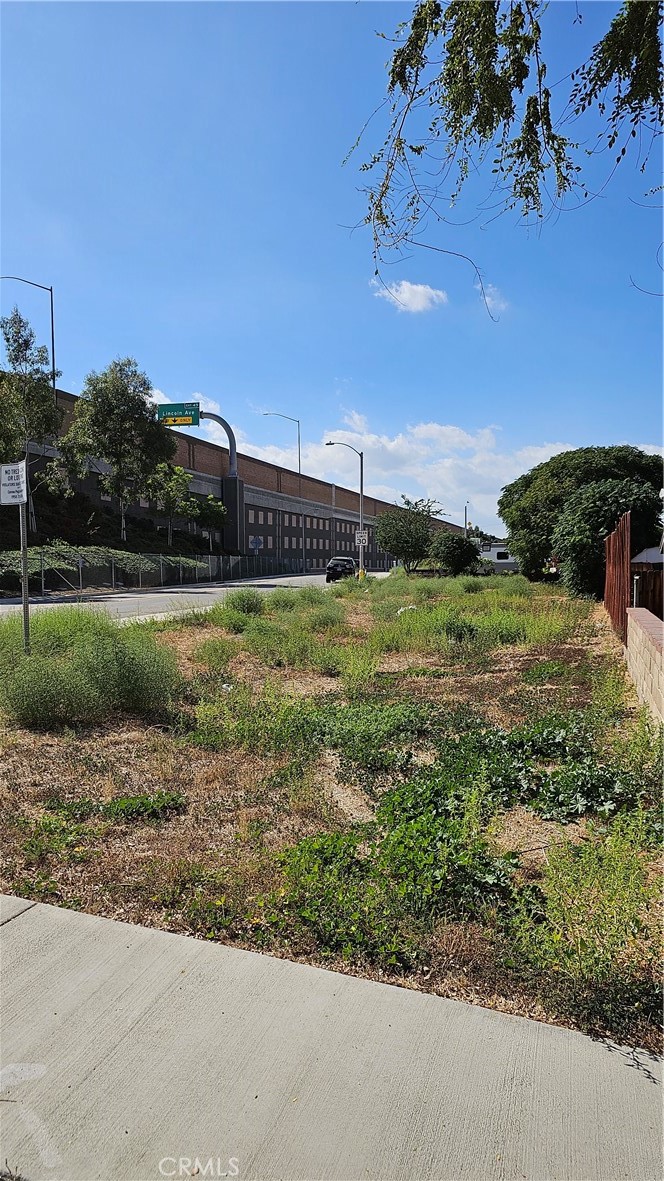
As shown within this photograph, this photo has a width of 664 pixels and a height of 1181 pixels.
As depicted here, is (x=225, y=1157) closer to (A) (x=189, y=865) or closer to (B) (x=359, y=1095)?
(B) (x=359, y=1095)

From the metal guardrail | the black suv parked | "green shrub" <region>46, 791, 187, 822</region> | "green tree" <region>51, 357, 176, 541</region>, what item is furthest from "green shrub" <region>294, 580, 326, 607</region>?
"green tree" <region>51, 357, 176, 541</region>

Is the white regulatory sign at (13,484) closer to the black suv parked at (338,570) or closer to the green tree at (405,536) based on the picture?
the green tree at (405,536)

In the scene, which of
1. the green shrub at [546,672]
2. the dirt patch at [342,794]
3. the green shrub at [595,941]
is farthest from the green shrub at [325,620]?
the green shrub at [595,941]

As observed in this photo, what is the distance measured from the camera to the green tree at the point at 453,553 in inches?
1421

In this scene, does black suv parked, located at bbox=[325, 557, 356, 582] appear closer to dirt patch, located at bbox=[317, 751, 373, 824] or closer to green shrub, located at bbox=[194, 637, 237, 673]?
green shrub, located at bbox=[194, 637, 237, 673]

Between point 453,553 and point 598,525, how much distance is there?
66.1 feet

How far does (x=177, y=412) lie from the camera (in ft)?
152

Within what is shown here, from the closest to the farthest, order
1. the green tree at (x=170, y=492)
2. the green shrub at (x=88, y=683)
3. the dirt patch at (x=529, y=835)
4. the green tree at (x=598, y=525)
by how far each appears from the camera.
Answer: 1. the dirt patch at (x=529, y=835)
2. the green shrub at (x=88, y=683)
3. the green tree at (x=598, y=525)
4. the green tree at (x=170, y=492)

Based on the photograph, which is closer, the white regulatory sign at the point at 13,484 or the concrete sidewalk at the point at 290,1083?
the concrete sidewalk at the point at 290,1083

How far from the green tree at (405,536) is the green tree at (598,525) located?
908 inches

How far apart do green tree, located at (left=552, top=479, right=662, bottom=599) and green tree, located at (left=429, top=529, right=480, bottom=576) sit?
61.5 feet

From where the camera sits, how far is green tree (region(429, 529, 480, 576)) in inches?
1421

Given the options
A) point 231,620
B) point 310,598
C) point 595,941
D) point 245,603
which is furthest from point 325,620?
point 595,941

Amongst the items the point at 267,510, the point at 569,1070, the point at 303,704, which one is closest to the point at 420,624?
the point at 303,704
